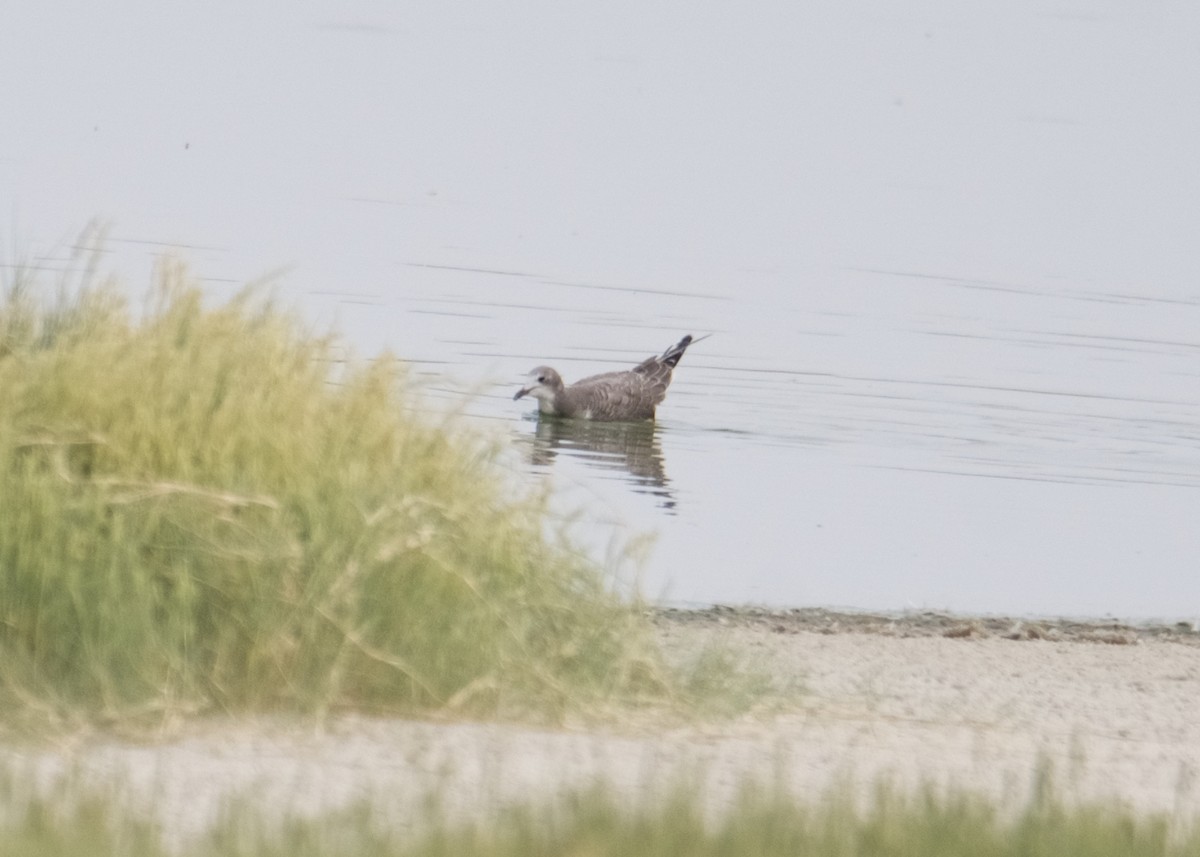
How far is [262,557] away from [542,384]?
13.1 m

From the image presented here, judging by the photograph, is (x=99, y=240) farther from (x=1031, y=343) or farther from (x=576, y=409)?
(x=1031, y=343)

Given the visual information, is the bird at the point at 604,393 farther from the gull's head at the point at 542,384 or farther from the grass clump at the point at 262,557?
the grass clump at the point at 262,557

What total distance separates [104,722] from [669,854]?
264cm

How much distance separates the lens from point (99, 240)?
37.4 feet

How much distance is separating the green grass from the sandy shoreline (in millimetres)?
235

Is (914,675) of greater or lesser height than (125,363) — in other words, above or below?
below

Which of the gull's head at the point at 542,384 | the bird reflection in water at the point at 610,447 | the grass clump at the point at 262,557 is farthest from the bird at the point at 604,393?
the grass clump at the point at 262,557

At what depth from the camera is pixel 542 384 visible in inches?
872

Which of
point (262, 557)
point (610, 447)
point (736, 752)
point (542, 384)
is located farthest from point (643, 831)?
point (542, 384)

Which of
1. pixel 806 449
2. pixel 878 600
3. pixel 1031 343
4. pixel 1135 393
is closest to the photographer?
pixel 878 600

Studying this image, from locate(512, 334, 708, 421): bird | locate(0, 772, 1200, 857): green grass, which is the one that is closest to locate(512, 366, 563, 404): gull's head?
locate(512, 334, 708, 421): bird

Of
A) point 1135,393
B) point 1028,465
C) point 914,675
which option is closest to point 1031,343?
point 1135,393

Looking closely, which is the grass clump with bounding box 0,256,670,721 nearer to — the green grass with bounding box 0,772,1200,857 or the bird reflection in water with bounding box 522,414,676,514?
the green grass with bounding box 0,772,1200,857

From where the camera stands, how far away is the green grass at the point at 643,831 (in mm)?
6785
